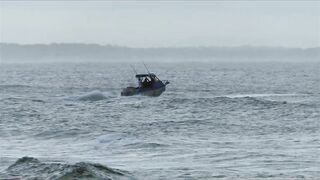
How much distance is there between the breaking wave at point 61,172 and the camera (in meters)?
23.1

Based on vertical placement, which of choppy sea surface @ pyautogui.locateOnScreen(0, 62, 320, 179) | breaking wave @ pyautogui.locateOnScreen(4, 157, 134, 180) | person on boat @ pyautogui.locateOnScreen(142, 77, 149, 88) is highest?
person on boat @ pyautogui.locateOnScreen(142, 77, 149, 88)

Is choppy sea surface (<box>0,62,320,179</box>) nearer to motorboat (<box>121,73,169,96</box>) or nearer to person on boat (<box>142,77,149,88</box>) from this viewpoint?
motorboat (<box>121,73,169,96</box>)

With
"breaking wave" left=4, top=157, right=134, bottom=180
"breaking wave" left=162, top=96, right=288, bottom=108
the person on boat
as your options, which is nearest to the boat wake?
the person on boat

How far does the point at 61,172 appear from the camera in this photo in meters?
23.7

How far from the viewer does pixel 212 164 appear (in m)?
26.9

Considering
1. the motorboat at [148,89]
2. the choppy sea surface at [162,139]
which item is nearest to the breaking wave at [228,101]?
the choppy sea surface at [162,139]

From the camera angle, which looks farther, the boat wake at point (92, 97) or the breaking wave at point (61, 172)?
the boat wake at point (92, 97)

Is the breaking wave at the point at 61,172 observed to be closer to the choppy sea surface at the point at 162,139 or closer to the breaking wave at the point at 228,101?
the choppy sea surface at the point at 162,139

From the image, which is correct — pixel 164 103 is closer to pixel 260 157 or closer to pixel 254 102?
pixel 254 102

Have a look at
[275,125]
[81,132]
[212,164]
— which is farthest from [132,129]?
[212,164]

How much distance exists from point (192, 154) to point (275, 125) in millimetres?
12798

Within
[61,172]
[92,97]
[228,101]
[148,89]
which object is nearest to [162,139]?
[61,172]

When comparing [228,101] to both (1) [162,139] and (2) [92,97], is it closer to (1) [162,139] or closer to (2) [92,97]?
(2) [92,97]

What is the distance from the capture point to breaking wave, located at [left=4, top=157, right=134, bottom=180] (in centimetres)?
2306
